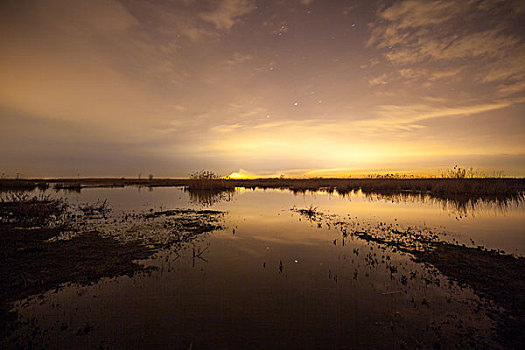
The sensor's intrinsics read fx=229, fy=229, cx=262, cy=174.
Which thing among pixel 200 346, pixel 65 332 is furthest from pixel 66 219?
pixel 200 346

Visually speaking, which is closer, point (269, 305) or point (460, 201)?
point (269, 305)

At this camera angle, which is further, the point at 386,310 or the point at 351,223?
the point at 351,223

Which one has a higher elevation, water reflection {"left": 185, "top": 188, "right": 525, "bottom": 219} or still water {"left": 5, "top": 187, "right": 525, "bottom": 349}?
water reflection {"left": 185, "top": 188, "right": 525, "bottom": 219}

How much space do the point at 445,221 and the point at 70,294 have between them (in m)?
20.2

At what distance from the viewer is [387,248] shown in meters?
10.2

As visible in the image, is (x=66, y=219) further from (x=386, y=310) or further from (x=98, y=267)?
(x=386, y=310)

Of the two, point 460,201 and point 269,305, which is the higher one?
point 460,201

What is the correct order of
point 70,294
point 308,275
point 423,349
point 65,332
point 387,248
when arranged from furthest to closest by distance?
1. point 387,248
2. point 308,275
3. point 70,294
4. point 65,332
5. point 423,349

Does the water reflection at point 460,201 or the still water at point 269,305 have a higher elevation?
the water reflection at point 460,201

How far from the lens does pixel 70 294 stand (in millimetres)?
6090

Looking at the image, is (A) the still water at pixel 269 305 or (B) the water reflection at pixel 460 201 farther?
(B) the water reflection at pixel 460 201

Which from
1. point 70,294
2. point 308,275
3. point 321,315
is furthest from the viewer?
point 308,275

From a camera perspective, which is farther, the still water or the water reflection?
the water reflection

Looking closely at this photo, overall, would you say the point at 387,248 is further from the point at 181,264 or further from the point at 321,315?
the point at 181,264
